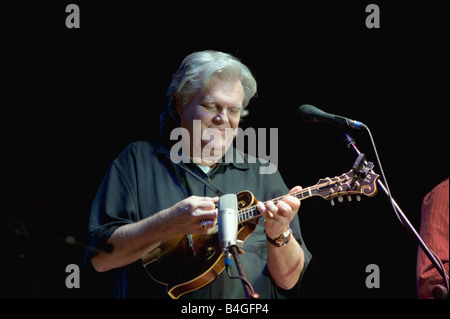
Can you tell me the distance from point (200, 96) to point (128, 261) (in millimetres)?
910

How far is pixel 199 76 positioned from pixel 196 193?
0.61 metres

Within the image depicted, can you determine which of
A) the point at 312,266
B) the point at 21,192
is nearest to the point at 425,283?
the point at 312,266

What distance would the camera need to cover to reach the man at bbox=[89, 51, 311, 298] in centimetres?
227

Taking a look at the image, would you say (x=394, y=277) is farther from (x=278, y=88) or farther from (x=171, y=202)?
(x=171, y=202)

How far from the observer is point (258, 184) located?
2.66m

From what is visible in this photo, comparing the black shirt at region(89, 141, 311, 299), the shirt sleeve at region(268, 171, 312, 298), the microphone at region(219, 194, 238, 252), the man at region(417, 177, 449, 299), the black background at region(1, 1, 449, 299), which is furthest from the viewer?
the black background at region(1, 1, 449, 299)

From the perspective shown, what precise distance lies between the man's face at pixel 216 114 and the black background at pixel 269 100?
0.46 meters

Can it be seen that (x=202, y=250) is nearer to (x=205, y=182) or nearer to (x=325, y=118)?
(x=205, y=182)

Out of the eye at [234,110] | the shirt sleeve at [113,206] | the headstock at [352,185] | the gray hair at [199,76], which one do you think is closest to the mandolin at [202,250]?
the headstock at [352,185]

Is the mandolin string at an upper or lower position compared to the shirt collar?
lower

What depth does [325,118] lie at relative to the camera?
237cm

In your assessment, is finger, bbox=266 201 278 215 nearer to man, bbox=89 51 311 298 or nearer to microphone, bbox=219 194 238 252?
man, bbox=89 51 311 298

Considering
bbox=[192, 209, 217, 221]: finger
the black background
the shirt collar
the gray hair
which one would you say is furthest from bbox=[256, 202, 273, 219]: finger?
the black background

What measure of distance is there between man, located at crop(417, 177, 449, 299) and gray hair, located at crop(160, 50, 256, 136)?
128 centimetres
